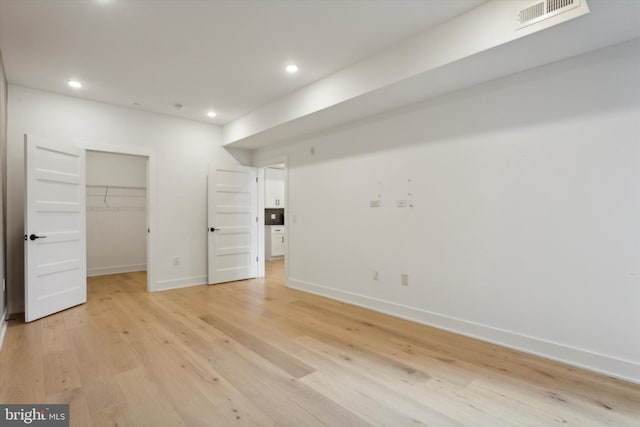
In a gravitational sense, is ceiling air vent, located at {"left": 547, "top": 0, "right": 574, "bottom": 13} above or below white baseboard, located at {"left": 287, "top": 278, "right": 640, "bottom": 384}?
above

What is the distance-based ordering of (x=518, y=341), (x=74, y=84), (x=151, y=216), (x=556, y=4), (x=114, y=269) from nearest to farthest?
1. (x=556, y=4)
2. (x=518, y=341)
3. (x=74, y=84)
4. (x=151, y=216)
5. (x=114, y=269)

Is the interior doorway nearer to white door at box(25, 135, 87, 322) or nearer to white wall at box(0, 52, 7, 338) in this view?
white door at box(25, 135, 87, 322)

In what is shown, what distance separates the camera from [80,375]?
7.76ft

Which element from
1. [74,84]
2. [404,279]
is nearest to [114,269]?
[74,84]

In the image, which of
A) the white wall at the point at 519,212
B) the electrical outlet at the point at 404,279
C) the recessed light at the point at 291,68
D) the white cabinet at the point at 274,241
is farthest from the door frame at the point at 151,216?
the electrical outlet at the point at 404,279

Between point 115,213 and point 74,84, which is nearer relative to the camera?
point 74,84

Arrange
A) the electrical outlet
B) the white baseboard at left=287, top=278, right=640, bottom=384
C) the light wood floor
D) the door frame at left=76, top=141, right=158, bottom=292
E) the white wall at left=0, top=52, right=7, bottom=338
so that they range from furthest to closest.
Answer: the door frame at left=76, top=141, right=158, bottom=292, the electrical outlet, the white wall at left=0, top=52, right=7, bottom=338, the white baseboard at left=287, top=278, right=640, bottom=384, the light wood floor

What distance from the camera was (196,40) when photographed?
296cm

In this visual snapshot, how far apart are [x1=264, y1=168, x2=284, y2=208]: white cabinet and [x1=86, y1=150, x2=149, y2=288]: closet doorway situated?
2770 mm

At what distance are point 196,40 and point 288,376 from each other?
3018 millimetres

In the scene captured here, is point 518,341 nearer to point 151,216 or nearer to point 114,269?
point 151,216

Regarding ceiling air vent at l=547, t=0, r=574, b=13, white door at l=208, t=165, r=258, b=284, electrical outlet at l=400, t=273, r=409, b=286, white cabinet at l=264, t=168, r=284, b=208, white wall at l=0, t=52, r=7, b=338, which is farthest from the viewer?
white cabinet at l=264, t=168, r=284, b=208

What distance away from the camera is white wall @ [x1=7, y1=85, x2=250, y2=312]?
3.92 meters

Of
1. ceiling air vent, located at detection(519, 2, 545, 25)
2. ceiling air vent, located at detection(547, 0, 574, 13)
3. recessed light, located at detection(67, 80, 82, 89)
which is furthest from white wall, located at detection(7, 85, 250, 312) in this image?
ceiling air vent, located at detection(547, 0, 574, 13)
